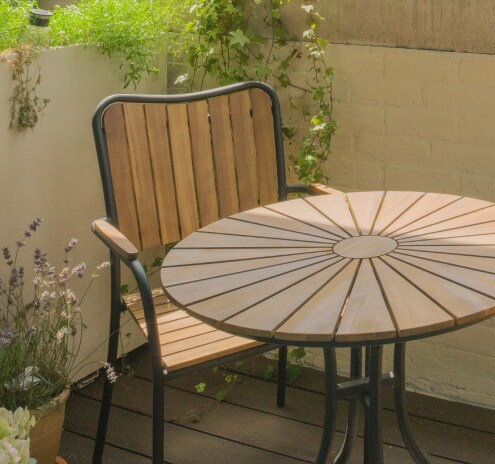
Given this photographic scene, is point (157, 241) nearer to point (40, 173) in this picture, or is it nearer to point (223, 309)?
point (40, 173)

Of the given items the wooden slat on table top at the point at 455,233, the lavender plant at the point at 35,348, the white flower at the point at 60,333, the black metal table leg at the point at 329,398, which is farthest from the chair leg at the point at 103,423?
the wooden slat on table top at the point at 455,233

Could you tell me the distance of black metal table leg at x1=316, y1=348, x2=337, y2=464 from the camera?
246 cm

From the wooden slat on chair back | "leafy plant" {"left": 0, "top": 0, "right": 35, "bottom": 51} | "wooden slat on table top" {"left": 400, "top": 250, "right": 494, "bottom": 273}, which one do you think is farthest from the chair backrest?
"wooden slat on table top" {"left": 400, "top": 250, "right": 494, "bottom": 273}

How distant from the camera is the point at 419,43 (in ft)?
10.5

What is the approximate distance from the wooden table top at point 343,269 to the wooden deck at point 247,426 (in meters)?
0.85

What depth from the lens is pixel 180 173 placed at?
3086 mm

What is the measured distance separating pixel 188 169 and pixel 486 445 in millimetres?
1297

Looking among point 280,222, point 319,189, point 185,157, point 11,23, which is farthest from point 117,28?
point 280,222

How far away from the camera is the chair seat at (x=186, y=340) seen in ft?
8.43

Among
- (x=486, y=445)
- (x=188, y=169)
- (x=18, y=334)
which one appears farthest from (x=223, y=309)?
(x=486, y=445)

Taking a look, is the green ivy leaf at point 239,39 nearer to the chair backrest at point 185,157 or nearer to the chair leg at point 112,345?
the chair backrest at point 185,157

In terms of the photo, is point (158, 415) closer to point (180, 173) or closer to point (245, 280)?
point (245, 280)

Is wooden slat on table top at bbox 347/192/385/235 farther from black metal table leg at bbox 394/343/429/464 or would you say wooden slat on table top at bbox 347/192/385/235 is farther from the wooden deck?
the wooden deck

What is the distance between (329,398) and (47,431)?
32.5 inches
